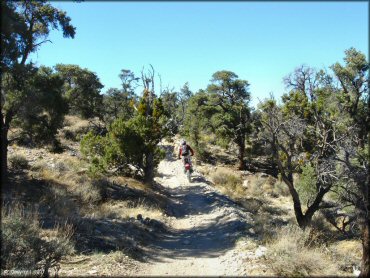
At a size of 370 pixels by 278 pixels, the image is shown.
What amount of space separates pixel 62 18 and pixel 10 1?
3526 mm

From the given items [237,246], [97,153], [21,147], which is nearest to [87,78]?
[21,147]

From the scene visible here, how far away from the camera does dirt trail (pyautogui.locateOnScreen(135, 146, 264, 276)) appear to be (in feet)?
26.8

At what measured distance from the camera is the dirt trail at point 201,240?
26.8 ft

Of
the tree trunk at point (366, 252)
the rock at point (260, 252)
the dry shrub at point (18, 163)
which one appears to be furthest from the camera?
the dry shrub at point (18, 163)

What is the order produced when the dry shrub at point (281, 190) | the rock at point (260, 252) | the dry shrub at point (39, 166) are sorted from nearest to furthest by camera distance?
the rock at point (260, 252)
the dry shrub at point (39, 166)
the dry shrub at point (281, 190)

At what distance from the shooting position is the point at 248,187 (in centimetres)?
2527

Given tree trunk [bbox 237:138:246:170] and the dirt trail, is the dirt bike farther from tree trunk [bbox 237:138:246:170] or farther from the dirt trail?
tree trunk [bbox 237:138:246:170]

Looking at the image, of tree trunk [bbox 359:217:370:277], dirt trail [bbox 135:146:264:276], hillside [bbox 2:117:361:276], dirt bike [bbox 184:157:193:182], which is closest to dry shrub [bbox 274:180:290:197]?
hillside [bbox 2:117:361:276]

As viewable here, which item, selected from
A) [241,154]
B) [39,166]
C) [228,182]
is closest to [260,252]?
[39,166]

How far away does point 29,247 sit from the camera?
756 cm

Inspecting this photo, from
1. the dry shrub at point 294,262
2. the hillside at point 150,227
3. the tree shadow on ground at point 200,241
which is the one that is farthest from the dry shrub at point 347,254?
the tree shadow on ground at point 200,241

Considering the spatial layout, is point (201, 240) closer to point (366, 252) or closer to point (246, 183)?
point (366, 252)

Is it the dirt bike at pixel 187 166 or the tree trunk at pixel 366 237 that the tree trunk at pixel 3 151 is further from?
the tree trunk at pixel 366 237

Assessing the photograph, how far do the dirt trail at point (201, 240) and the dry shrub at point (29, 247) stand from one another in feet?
5.93
